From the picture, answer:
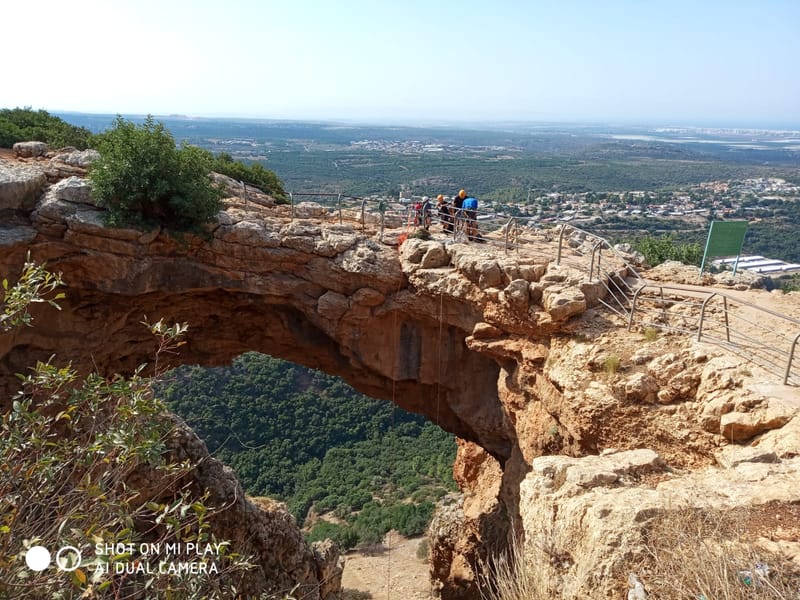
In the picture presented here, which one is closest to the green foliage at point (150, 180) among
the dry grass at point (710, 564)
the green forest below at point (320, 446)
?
the dry grass at point (710, 564)

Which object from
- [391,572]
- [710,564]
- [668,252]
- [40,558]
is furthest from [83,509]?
[668,252]

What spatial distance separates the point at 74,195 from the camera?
15.7 metres

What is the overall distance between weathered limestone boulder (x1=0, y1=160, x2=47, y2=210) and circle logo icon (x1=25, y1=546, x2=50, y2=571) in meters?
13.2

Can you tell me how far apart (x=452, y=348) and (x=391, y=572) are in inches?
522

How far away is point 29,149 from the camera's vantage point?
734 inches

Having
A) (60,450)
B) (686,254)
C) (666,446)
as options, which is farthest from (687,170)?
(60,450)

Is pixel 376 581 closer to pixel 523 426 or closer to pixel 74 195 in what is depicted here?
pixel 523 426

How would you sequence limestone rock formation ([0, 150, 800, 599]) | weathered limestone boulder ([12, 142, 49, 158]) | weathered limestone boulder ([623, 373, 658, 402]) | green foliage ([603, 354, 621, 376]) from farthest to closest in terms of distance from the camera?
weathered limestone boulder ([12, 142, 49, 158])
green foliage ([603, 354, 621, 376])
weathered limestone boulder ([623, 373, 658, 402])
limestone rock formation ([0, 150, 800, 599])

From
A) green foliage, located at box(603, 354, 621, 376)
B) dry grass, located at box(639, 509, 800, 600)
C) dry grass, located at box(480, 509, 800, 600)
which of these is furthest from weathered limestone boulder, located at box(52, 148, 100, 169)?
dry grass, located at box(639, 509, 800, 600)

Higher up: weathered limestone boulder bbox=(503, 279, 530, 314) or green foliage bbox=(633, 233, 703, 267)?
weathered limestone boulder bbox=(503, 279, 530, 314)

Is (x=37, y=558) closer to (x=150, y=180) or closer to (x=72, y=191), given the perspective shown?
(x=150, y=180)

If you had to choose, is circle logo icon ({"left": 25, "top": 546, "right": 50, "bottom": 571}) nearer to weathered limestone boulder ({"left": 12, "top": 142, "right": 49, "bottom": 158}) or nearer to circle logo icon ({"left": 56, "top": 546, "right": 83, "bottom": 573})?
circle logo icon ({"left": 56, "top": 546, "right": 83, "bottom": 573})

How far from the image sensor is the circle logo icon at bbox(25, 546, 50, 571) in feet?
15.4

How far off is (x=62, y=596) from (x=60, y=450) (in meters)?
2.37
